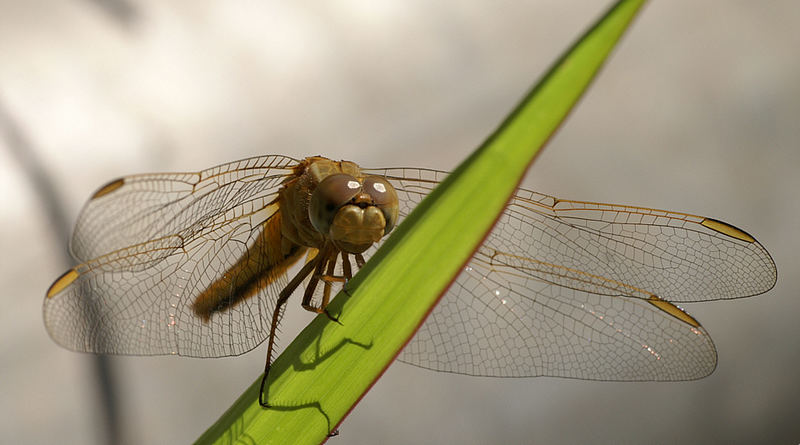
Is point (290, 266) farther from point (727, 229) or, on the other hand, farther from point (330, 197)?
point (727, 229)

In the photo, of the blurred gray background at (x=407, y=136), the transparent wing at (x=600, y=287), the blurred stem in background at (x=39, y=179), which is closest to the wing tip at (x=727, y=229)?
the transparent wing at (x=600, y=287)

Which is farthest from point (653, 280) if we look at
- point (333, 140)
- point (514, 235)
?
point (333, 140)

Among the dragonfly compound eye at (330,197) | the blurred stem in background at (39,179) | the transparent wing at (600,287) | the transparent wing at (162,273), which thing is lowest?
the blurred stem in background at (39,179)

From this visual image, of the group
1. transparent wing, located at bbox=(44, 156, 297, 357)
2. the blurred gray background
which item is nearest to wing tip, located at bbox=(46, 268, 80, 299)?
transparent wing, located at bbox=(44, 156, 297, 357)

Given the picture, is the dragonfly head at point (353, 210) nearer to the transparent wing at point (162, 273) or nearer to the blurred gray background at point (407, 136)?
the transparent wing at point (162, 273)

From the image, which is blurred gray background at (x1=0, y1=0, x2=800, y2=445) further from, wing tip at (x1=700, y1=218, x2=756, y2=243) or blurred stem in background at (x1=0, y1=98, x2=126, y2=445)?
wing tip at (x1=700, y1=218, x2=756, y2=243)

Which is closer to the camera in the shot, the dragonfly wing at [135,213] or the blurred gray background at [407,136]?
the dragonfly wing at [135,213]

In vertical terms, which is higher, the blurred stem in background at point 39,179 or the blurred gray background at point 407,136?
the blurred gray background at point 407,136
